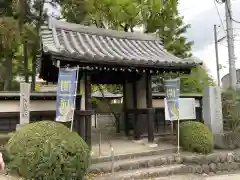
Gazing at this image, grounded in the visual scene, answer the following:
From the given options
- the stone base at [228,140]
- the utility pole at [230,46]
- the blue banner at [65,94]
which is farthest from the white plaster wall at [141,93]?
the blue banner at [65,94]

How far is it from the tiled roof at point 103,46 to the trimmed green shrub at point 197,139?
215 centimetres

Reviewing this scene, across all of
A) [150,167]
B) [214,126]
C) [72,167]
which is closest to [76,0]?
[214,126]

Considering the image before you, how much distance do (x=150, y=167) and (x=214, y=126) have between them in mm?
3733

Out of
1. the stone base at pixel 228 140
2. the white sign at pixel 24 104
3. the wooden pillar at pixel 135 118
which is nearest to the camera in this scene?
the white sign at pixel 24 104

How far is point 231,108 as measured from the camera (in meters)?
10.4

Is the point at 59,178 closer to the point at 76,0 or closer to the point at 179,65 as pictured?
the point at 179,65

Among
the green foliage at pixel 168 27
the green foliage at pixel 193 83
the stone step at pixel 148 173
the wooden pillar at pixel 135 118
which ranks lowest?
the stone step at pixel 148 173

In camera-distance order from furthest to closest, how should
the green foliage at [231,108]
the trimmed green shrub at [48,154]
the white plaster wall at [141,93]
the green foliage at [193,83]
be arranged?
the green foliage at [193,83], the white plaster wall at [141,93], the green foliage at [231,108], the trimmed green shrub at [48,154]

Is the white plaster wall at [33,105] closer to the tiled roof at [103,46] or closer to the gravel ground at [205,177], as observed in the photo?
the tiled roof at [103,46]

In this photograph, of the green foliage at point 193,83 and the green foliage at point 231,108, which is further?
the green foliage at point 193,83

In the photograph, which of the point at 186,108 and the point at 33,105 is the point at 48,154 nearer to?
the point at 33,105

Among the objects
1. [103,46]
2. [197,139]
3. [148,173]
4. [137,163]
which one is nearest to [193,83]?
[197,139]

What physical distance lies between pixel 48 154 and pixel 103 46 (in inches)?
210

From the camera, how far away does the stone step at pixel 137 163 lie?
24.0ft
